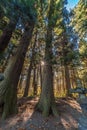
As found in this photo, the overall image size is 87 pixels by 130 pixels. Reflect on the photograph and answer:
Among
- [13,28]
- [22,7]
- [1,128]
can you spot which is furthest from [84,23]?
[1,128]

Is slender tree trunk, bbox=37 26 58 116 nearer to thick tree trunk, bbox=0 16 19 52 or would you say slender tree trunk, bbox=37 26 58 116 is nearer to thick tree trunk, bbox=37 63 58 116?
thick tree trunk, bbox=37 63 58 116

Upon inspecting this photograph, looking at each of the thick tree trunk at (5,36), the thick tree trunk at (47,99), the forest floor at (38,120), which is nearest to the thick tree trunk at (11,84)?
the forest floor at (38,120)

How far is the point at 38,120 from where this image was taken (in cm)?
895

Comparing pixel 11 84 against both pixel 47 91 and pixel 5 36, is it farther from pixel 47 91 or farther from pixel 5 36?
pixel 5 36

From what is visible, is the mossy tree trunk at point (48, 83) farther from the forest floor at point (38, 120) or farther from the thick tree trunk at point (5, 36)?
the thick tree trunk at point (5, 36)

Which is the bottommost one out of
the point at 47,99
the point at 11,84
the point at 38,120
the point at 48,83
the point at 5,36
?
the point at 38,120

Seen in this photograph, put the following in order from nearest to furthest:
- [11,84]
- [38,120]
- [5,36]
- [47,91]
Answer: [38,120] < [11,84] < [5,36] < [47,91]

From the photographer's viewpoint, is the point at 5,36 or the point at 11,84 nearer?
the point at 11,84

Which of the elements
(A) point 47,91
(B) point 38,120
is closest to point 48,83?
(A) point 47,91

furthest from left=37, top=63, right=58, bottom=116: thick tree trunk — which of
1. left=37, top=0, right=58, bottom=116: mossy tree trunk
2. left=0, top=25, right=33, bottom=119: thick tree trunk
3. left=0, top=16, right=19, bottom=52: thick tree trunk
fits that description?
left=0, top=16, right=19, bottom=52: thick tree trunk

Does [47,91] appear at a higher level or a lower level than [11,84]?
lower

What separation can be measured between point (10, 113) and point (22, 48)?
4.07 meters

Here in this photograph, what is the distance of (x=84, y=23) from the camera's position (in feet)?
37.9

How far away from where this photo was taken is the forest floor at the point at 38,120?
27.1ft
